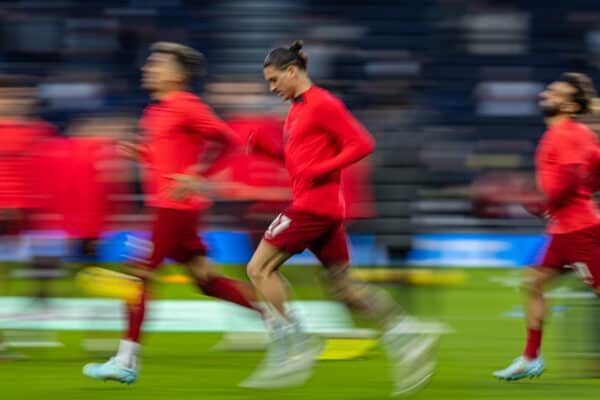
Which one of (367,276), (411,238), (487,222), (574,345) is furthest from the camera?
(487,222)

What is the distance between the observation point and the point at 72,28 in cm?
1633

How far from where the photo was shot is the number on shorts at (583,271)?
6.82 metres

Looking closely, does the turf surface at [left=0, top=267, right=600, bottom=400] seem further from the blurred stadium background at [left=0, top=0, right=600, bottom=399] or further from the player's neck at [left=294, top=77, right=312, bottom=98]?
the player's neck at [left=294, top=77, right=312, bottom=98]

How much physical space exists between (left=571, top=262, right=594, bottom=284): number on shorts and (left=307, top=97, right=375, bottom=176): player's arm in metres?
1.33

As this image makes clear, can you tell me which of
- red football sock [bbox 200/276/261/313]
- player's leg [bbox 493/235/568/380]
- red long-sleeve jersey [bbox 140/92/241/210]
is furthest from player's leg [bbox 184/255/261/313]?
player's leg [bbox 493/235/568/380]

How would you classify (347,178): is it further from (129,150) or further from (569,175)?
(569,175)

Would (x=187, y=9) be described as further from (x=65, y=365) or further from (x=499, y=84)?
(x=65, y=365)

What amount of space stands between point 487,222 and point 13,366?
8293mm

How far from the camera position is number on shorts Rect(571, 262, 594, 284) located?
6.82m

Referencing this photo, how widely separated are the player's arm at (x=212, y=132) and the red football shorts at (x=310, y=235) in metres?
0.65

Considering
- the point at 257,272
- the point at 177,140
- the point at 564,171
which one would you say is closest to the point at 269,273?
the point at 257,272

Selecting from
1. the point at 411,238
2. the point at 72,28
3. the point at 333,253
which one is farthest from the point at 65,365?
the point at 72,28

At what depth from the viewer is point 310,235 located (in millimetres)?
6434

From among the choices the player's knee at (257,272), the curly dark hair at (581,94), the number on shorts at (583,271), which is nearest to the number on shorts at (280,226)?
the player's knee at (257,272)
